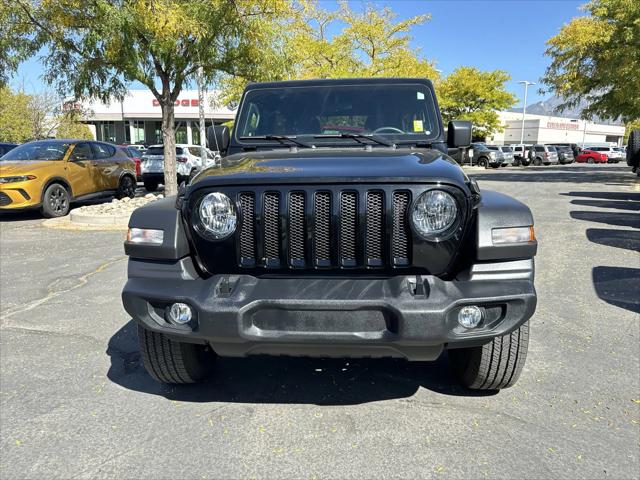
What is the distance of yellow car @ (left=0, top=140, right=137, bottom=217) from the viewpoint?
9.88 m

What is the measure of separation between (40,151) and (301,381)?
397 inches

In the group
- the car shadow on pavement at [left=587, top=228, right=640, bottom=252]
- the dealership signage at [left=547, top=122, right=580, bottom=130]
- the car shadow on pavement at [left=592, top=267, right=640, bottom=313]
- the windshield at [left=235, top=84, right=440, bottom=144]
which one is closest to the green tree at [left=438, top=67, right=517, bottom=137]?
the car shadow on pavement at [left=587, top=228, right=640, bottom=252]

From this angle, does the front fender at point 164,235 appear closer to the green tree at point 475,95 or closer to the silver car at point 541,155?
the green tree at point 475,95

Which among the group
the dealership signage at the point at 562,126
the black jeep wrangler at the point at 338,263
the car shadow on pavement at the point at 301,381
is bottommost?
the car shadow on pavement at the point at 301,381

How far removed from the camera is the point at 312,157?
9.46 feet

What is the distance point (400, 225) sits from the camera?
96.2 inches

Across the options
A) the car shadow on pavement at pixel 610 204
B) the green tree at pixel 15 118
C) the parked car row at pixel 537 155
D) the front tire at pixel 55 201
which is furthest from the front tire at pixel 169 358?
the green tree at pixel 15 118

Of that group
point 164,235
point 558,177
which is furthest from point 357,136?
point 558,177

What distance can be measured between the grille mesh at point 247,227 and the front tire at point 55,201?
9288 millimetres

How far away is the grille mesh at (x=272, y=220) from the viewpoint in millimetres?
2494

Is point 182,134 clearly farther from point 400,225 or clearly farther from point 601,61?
point 400,225

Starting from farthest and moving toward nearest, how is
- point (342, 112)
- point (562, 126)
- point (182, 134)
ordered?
1. point (562, 126)
2. point (182, 134)
3. point (342, 112)

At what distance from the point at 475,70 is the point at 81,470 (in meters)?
41.4

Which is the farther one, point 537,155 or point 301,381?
point 537,155
